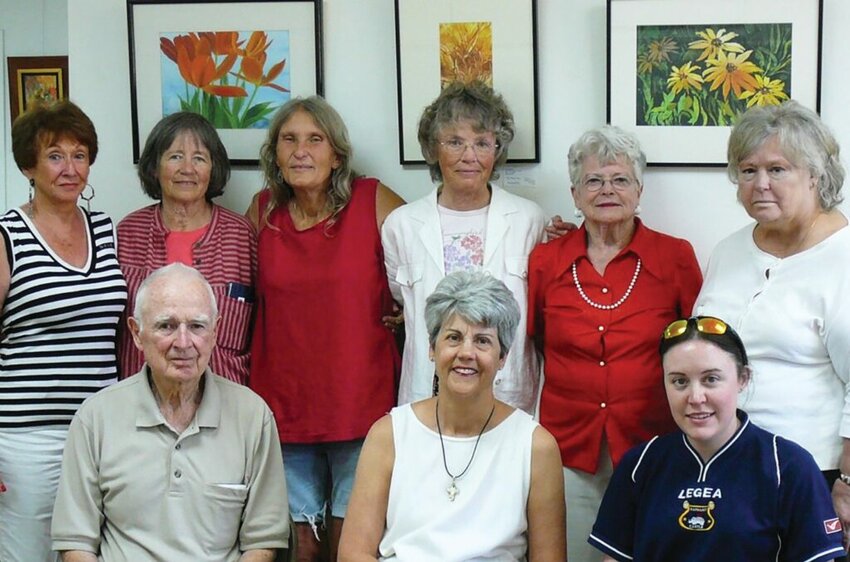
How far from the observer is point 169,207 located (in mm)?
3080

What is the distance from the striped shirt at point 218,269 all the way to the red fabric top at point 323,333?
0.05 meters

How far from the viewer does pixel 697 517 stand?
7.22ft

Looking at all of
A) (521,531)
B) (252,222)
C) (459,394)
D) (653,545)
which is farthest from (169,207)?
(653,545)

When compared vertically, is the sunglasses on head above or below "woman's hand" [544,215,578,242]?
below

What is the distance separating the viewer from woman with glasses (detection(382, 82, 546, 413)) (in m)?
2.90

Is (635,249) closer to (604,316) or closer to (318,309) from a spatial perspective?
(604,316)

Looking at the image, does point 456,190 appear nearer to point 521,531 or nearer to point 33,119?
point 521,531

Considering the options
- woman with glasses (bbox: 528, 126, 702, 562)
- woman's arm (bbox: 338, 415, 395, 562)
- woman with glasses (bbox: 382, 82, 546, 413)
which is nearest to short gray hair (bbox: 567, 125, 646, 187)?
woman with glasses (bbox: 528, 126, 702, 562)

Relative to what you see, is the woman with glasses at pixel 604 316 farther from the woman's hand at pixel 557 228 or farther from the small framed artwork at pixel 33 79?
the small framed artwork at pixel 33 79

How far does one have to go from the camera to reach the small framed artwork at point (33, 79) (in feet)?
16.8

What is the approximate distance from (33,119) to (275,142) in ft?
2.32

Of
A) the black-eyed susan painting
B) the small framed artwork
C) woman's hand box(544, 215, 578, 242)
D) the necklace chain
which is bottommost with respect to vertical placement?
the necklace chain

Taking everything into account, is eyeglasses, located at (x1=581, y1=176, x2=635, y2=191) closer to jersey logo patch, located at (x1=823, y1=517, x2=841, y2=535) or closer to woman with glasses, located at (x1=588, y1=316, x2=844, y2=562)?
woman with glasses, located at (x1=588, y1=316, x2=844, y2=562)

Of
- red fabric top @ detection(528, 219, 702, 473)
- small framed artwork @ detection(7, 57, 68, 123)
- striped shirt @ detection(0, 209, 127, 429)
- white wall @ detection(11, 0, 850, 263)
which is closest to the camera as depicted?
red fabric top @ detection(528, 219, 702, 473)
